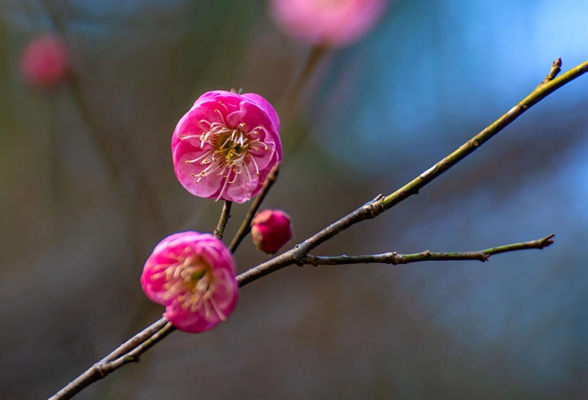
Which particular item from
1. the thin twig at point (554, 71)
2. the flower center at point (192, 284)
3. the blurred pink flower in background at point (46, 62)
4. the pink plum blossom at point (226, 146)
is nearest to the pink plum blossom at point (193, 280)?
the flower center at point (192, 284)

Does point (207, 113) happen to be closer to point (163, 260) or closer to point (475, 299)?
point (163, 260)

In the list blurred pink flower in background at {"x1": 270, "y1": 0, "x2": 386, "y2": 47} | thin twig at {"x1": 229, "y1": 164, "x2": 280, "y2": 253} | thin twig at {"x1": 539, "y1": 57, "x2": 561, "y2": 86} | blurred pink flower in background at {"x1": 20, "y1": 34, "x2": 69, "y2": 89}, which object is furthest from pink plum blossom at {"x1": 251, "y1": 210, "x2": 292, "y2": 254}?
blurred pink flower in background at {"x1": 20, "y1": 34, "x2": 69, "y2": 89}

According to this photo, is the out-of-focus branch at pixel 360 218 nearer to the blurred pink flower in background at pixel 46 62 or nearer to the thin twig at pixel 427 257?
the thin twig at pixel 427 257

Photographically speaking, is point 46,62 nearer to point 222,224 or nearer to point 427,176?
point 222,224

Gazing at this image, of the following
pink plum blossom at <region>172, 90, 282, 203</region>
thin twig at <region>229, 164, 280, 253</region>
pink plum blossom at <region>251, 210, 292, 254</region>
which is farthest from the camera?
pink plum blossom at <region>172, 90, 282, 203</region>

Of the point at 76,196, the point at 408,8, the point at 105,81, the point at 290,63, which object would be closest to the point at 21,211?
the point at 76,196

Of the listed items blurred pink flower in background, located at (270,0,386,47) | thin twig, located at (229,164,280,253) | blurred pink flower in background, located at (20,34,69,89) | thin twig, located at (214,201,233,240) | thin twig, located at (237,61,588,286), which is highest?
blurred pink flower in background, located at (20,34,69,89)

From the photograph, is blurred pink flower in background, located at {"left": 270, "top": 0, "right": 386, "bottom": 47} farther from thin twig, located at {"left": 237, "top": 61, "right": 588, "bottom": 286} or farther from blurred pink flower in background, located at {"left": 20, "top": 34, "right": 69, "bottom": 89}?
thin twig, located at {"left": 237, "top": 61, "right": 588, "bottom": 286}
